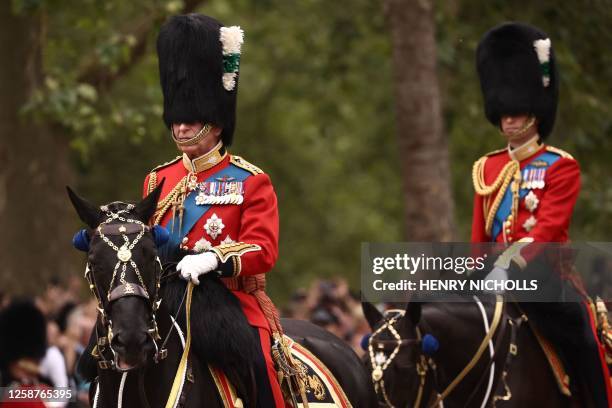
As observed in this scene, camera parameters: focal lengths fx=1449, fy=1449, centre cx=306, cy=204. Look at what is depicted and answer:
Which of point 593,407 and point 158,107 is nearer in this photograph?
point 593,407

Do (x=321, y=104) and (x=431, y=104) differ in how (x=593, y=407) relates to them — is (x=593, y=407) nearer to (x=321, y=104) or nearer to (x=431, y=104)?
(x=431, y=104)

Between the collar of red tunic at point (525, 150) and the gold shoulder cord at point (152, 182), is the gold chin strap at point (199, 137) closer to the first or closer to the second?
the gold shoulder cord at point (152, 182)

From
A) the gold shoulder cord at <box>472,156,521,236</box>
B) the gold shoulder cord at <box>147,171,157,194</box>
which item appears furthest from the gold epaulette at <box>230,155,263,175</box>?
the gold shoulder cord at <box>472,156,521,236</box>

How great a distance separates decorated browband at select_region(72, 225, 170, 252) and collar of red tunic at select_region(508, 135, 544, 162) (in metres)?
3.79

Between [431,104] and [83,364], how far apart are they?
8489mm

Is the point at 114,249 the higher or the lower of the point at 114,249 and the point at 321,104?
the lower

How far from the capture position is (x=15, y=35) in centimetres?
1703

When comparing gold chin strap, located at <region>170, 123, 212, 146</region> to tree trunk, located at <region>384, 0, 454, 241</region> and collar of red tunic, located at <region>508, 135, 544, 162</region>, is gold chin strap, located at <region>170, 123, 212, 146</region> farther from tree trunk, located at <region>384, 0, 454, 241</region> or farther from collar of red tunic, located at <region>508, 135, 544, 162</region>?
tree trunk, located at <region>384, 0, 454, 241</region>

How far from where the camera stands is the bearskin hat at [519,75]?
32.6 ft

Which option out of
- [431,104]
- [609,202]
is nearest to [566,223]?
[431,104]

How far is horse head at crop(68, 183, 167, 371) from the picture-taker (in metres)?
6.02

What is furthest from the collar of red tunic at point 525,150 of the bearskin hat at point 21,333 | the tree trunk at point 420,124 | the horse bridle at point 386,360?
the tree trunk at point 420,124

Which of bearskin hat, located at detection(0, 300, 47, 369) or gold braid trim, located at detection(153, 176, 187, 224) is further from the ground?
gold braid trim, located at detection(153, 176, 187, 224)

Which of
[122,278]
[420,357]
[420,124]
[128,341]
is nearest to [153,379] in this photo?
[128,341]
